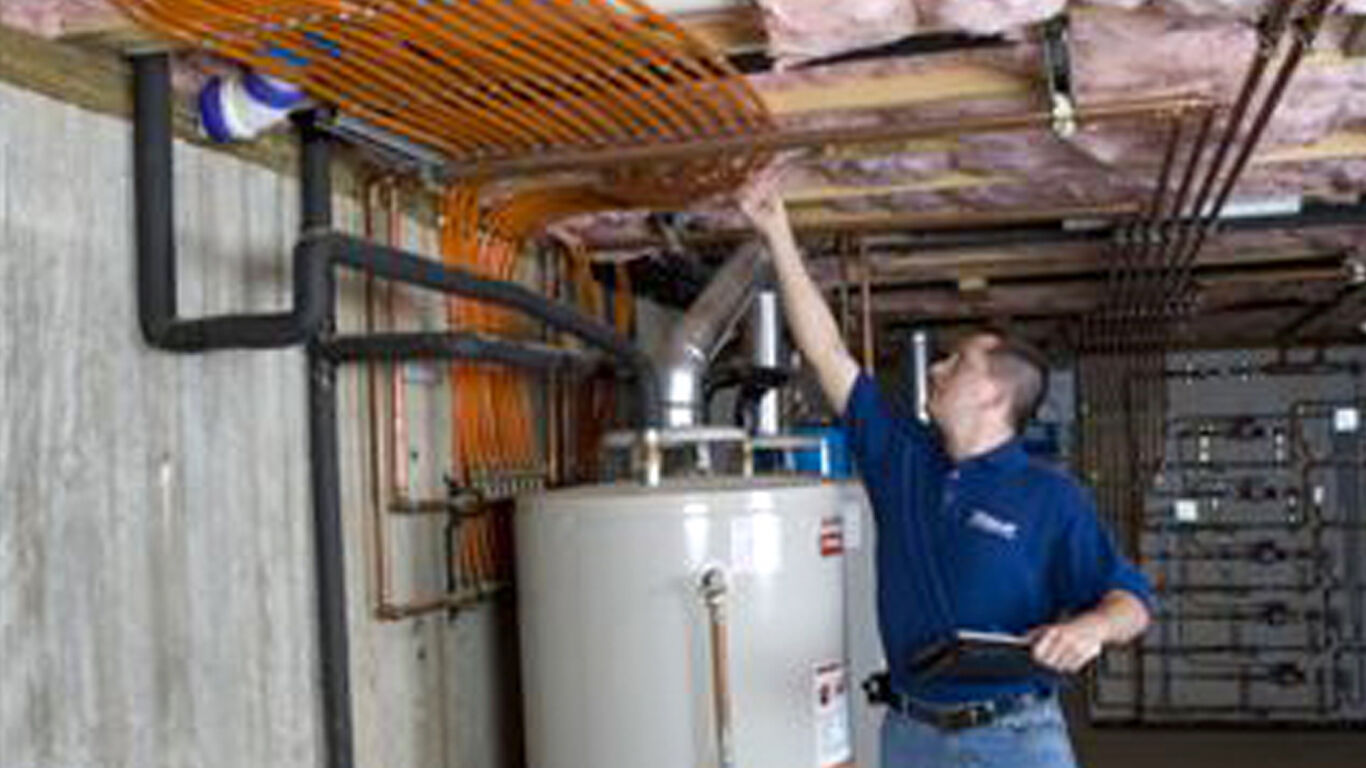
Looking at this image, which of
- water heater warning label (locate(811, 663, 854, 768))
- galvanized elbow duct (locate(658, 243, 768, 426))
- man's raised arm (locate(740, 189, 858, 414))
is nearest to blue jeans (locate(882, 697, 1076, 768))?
water heater warning label (locate(811, 663, 854, 768))

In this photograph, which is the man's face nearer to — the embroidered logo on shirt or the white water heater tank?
the embroidered logo on shirt

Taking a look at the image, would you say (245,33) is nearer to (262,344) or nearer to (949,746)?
(262,344)

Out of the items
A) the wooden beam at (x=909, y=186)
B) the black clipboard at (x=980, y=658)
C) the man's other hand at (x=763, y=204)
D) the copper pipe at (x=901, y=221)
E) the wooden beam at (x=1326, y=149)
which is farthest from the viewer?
the copper pipe at (x=901, y=221)

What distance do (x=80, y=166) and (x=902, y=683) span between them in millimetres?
1676

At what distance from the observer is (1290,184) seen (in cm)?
329

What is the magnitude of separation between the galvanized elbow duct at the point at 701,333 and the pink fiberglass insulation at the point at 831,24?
117cm

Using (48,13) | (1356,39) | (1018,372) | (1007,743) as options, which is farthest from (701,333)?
(48,13)

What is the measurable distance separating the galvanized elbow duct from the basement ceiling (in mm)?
134

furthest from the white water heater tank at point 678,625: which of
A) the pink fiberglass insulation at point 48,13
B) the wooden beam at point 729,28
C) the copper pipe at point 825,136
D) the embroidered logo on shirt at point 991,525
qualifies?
the pink fiberglass insulation at point 48,13

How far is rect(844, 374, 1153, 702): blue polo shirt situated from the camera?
104 inches

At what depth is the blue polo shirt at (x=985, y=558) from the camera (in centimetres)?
264

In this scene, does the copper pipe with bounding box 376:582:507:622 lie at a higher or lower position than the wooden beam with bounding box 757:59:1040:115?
lower

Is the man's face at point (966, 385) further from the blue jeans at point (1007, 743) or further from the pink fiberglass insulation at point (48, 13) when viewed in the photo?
the pink fiberglass insulation at point (48, 13)

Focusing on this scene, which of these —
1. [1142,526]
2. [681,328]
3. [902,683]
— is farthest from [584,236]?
[1142,526]
